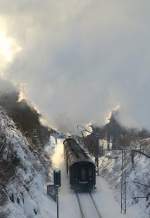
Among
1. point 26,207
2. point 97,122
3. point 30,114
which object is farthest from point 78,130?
point 26,207

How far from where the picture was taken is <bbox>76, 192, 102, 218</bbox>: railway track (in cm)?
3456

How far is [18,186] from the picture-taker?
30594 mm

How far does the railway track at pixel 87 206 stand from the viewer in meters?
34.6

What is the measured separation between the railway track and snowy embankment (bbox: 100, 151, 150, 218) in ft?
6.77

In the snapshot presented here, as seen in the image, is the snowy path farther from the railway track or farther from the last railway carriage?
the last railway carriage

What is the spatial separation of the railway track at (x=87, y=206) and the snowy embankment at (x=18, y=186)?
2069mm

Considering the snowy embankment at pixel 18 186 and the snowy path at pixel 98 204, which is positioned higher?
the snowy embankment at pixel 18 186

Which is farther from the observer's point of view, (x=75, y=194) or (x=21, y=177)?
(x=75, y=194)

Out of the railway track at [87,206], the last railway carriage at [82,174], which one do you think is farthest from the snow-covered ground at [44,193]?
the last railway carriage at [82,174]

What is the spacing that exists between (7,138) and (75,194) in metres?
9.24

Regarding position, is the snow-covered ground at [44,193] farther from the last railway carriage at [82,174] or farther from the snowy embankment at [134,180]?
the last railway carriage at [82,174]

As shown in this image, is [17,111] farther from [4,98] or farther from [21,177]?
[21,177]

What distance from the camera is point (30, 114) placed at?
6400 cm

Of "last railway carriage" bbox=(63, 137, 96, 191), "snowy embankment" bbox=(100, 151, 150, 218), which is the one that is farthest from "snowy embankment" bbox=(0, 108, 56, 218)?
"snowy embankment" bbox=(100, 151, 150, 218)
